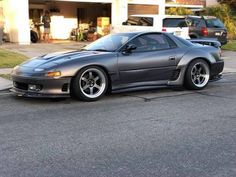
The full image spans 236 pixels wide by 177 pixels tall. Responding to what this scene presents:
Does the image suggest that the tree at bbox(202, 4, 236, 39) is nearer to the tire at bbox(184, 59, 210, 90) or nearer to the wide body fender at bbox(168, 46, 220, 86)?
the wide body fender at bbox(168, 46, 220, 86)

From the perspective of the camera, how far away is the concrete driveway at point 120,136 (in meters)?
4.96

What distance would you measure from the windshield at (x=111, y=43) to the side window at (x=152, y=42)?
0.71ft

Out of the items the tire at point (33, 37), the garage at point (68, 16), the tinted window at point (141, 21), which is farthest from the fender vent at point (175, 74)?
the garage at point (68, 16)

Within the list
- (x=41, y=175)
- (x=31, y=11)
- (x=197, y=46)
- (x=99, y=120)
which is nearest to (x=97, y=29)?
(x=31, y=11)

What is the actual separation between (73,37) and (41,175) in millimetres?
22693

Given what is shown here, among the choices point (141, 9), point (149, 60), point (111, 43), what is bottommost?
point (149, 60)

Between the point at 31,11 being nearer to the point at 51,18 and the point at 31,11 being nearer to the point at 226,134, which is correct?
the point at 51,18

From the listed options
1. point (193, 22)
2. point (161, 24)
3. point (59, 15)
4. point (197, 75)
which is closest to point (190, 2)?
point (59, 15)

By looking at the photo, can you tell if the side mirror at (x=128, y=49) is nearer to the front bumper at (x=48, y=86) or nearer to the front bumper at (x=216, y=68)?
the front bumper at (x=48, y=86)

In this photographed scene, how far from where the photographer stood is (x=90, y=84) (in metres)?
8.73

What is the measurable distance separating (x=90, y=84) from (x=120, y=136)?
8.73ft

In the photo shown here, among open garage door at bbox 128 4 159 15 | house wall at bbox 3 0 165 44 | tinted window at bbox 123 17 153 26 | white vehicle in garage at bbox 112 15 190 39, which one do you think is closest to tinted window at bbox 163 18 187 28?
white vehicle in garage at bbox 112 15 190 39

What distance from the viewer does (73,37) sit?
27000mm

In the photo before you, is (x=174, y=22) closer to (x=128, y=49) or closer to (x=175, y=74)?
(x=175, y=74)
